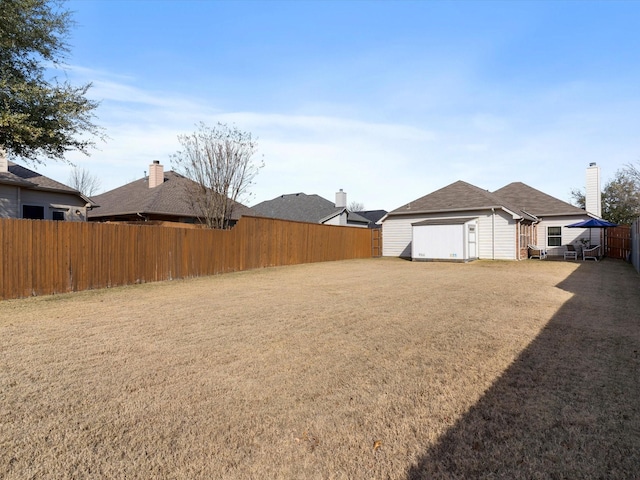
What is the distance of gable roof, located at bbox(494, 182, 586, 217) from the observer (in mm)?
22033

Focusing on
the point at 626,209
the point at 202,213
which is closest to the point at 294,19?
the point at 202,213

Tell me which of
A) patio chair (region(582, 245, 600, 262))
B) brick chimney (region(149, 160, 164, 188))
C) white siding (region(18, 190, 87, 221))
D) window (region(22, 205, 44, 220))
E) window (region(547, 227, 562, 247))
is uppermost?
brick chimney (region(149, 160, 164, 188))

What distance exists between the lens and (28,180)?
15352mm

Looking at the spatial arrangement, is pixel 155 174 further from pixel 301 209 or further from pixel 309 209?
pixel 309 209

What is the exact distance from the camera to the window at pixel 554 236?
73.0 feet

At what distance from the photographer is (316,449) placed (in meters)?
2.35

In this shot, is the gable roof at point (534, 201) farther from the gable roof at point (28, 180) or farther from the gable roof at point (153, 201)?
the gable roof at point (28, 180)

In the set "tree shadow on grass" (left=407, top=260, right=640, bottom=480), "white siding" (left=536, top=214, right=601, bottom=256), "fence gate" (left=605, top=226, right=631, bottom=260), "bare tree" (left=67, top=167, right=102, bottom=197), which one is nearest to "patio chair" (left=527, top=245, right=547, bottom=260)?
"white siding" (left=536, top=214, right=601, bottom=256)

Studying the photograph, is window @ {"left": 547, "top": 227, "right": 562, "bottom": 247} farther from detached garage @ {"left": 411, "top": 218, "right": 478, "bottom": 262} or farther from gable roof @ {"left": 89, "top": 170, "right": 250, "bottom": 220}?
gable roof @ {"left": 89, "top": 170, "right": 250, "bottom": 220}

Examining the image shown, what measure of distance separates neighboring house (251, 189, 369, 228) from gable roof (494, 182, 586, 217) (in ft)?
40.5

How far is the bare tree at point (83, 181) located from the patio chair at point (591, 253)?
163 ft

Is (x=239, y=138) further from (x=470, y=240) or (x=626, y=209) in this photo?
(x=626, y=209)

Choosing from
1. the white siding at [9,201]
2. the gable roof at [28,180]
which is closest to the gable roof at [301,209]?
the gable roof at [28,180]

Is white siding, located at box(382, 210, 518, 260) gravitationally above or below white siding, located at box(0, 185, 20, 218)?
below
